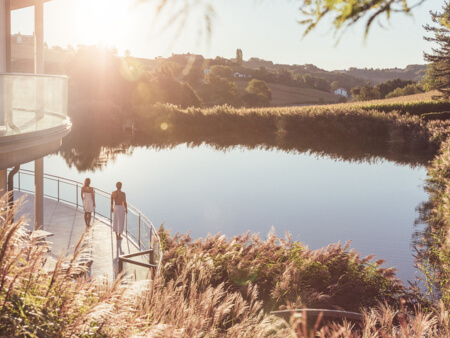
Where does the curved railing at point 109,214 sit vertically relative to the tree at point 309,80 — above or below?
below

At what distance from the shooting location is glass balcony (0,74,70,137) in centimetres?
915

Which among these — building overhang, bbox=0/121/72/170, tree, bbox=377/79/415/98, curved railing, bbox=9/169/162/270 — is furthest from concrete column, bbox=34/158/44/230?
tree, bbox=377/79/415/98

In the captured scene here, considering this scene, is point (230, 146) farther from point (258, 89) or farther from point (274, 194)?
point (258, 89)

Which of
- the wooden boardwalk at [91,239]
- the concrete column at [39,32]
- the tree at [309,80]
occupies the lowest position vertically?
the wooden boardwalk at [91,239]

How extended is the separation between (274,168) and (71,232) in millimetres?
20371

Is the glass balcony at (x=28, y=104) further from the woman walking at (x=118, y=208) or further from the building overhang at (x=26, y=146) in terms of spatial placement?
the woman walking at (x=118, y=208)

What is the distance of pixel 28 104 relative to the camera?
32.3ft

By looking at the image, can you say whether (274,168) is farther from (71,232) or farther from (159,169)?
(71,232)

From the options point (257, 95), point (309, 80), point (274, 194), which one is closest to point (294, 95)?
point (309, 80)

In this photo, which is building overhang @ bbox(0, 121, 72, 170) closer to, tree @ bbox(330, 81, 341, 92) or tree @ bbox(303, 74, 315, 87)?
tree @ bbox(303, 74, 315, 87)

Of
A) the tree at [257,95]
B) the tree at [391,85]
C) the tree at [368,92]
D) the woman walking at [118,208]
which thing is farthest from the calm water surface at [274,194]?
the tree at [391,85]

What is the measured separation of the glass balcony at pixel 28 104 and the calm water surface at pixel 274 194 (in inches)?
355

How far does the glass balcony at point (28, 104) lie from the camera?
915 cm

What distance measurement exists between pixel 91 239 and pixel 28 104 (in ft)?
18.6
